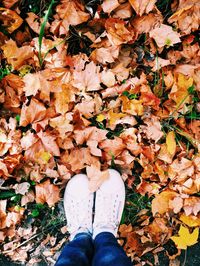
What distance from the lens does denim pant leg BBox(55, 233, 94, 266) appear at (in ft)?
3.95

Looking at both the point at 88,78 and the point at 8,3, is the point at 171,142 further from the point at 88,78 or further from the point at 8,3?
the point at 8,3

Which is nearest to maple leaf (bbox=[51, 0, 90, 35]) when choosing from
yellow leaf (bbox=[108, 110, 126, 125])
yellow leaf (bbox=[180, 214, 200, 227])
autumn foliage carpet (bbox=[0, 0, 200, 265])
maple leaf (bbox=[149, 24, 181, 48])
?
autumn foliage carpet (bbox=[0, 0, 200, 265])

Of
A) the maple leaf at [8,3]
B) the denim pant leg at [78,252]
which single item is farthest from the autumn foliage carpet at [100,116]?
the denim pant leg at [78,252]

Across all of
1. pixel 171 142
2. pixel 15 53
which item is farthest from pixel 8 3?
pixel 171 142

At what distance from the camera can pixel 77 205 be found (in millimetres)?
1627

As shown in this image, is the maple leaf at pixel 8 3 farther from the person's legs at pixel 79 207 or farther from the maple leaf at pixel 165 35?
the person's legs at pixel 79 207

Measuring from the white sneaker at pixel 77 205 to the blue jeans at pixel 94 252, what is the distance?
10cm

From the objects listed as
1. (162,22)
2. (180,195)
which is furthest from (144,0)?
(180,195)

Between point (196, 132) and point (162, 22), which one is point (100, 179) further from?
point (162, 22)

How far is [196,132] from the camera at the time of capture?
5.26 feet

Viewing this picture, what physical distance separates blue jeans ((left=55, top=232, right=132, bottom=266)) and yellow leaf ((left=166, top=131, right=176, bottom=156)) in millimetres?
454

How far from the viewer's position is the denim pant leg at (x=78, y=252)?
3.95 ft

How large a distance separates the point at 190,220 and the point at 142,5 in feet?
3.17

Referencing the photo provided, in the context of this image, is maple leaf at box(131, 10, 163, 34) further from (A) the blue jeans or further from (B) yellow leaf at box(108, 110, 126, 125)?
(A) the blue jeans
